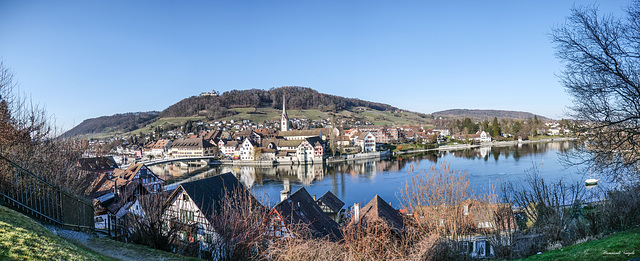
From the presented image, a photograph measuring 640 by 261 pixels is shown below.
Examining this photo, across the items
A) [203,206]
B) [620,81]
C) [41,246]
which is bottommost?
[203,206]

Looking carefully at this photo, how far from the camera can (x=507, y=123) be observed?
11762cm

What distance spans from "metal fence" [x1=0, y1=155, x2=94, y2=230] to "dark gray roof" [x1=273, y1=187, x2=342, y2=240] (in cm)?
708

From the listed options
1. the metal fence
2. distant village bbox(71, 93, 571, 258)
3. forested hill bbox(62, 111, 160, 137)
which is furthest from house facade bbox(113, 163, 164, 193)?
forested hill bbox(62, 111, 160, 137)

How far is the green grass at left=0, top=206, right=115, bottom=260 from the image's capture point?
4.09m

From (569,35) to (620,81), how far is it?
155cm

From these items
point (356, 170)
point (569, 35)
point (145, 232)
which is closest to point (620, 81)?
point (569, 35)

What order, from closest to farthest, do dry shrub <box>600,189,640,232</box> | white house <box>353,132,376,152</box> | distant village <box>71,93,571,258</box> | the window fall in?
dry shrub <box>600,189,640,232</box>, distant village <box>71,93,571,258</box>, the window, white house <box>353,132,376,152</box>

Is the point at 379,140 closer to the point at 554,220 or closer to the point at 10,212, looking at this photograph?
the point at 554,220

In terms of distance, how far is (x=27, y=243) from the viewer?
439 centimetres

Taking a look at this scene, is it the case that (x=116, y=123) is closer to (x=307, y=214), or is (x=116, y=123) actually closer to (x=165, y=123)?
(x=165, y=123)

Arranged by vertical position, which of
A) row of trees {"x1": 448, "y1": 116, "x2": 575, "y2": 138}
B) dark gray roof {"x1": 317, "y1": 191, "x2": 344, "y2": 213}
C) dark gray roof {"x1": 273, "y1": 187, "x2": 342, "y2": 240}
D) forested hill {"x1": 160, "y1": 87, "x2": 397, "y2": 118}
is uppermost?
forested hill {"x1": 160, "y1": 87, "x2": 397, "y2": 118}

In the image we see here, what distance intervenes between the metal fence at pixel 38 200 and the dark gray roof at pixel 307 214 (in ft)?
→ 23.2

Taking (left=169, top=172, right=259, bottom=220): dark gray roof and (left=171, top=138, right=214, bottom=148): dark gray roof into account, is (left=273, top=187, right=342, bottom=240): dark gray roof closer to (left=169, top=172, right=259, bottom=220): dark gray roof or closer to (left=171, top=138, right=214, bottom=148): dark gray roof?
(left=169, top=172, right=259, bottom=220): dark gray roof

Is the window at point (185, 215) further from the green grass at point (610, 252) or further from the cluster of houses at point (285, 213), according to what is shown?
the green grass at point (610, 252)
